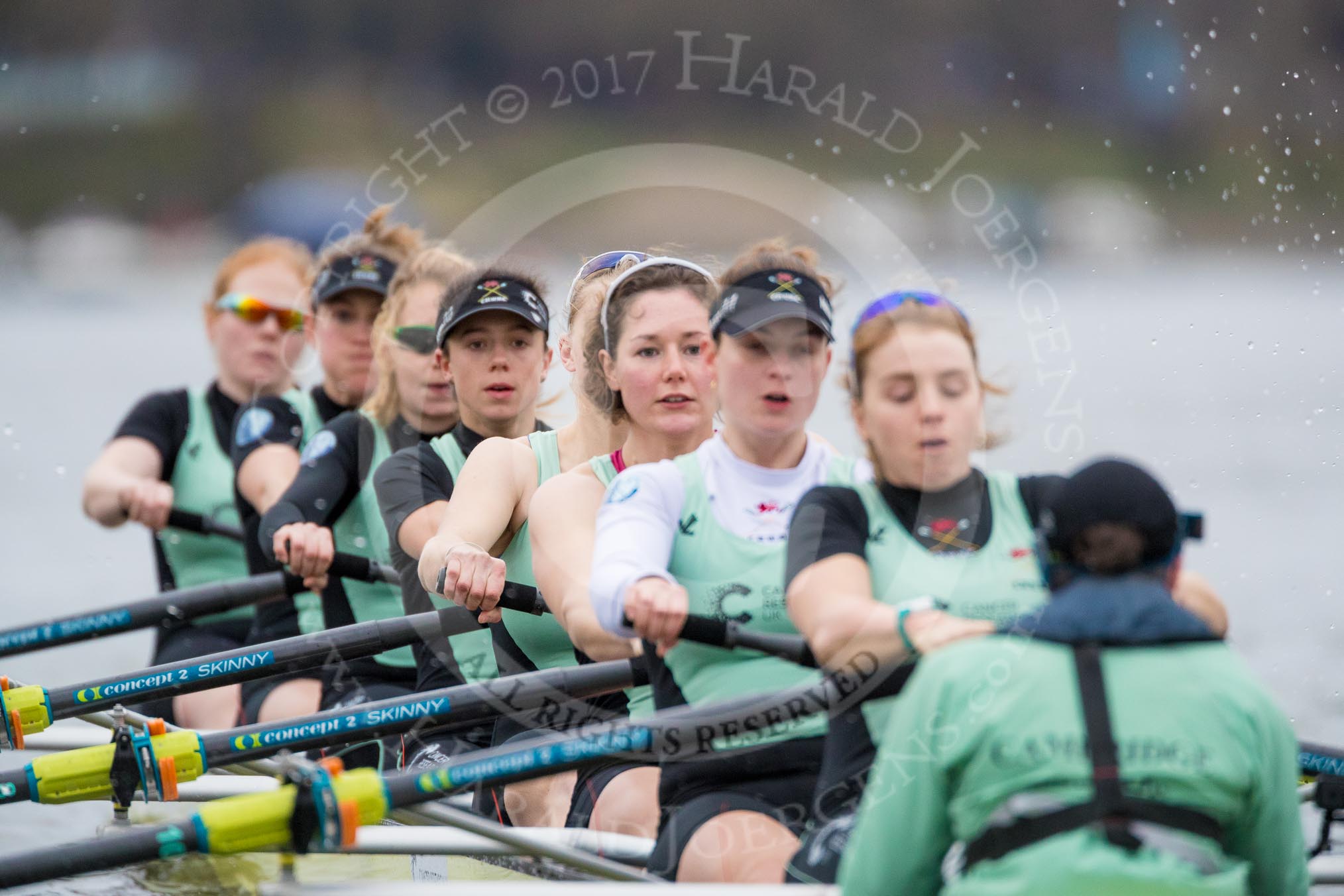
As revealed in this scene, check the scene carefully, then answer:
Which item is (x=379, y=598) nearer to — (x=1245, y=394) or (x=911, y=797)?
(x=911, y=797)

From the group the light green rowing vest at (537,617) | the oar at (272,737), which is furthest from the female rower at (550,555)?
the oar at (272,737)

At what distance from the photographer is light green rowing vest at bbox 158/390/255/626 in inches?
238

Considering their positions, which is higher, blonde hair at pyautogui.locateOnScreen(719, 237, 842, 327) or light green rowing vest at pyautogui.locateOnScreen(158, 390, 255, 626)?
blonde hair at pyautogui.locateOnScreen(719, 237, 842, 327)

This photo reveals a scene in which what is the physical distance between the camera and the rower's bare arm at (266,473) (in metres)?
5.49

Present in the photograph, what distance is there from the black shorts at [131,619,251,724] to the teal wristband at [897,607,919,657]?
3388 mm

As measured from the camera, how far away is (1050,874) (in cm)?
201

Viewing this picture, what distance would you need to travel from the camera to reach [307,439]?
5652 mm

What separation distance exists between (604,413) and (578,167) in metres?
6.18

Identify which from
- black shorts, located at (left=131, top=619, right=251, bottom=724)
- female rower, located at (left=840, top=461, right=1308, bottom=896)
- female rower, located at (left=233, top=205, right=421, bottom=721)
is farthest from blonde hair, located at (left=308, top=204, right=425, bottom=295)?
female rower, located at (left=840, top=461, right=1308, bottom=896)

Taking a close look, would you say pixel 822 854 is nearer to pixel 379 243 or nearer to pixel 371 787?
pixel 371 787

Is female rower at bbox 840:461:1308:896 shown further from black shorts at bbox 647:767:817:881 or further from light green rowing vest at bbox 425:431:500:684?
light green rowing vest at bbox 425:431:500:684

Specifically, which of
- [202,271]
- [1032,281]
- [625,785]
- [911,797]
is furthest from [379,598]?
[202,271]

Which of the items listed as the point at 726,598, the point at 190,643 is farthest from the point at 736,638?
the point at 190,643

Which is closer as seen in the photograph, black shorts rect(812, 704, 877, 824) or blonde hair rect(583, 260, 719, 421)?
black shorts rect(812, 704, 877, 824)
